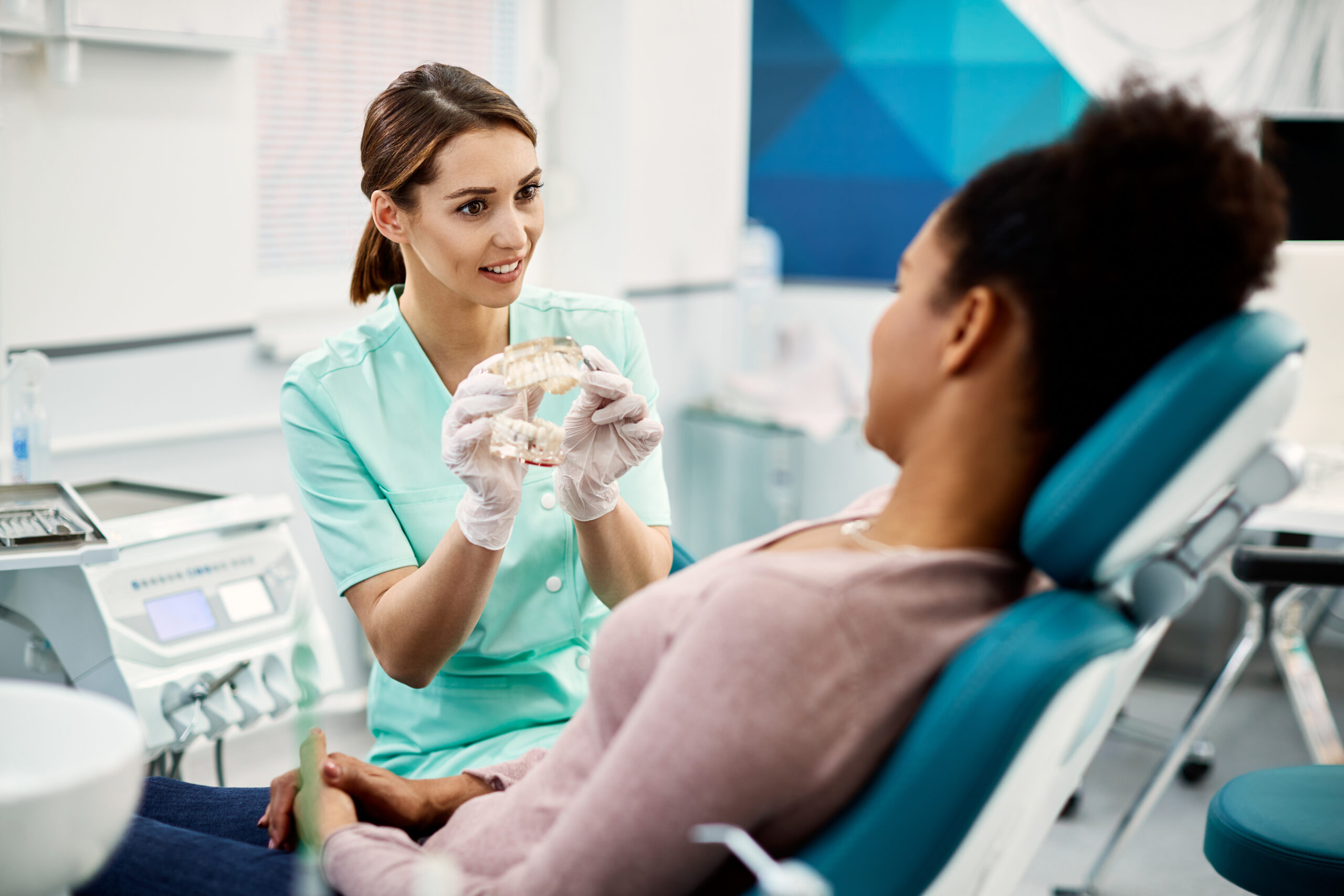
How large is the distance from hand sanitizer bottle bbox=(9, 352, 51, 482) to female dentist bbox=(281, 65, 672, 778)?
720 millimetres

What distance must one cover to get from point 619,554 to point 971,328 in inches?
25.2

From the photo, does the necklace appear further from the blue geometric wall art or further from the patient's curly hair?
the blue geometric wall art

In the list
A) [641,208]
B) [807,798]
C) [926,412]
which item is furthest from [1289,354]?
[641,208]

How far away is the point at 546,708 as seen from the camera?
142 cm

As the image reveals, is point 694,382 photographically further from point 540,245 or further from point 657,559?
point 657,559

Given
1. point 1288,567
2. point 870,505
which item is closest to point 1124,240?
point 870,505

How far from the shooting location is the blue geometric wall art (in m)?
3.51

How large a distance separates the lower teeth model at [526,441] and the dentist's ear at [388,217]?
0.41m

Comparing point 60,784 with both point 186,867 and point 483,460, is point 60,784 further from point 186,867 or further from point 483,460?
point 483,460

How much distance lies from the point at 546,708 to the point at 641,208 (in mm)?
2186

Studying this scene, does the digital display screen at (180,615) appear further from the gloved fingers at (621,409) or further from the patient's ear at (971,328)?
the patient's ear at (971,328)

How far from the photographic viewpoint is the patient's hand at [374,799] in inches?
43.2

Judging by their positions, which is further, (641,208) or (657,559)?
(641,208)

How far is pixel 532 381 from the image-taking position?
1.18 m
